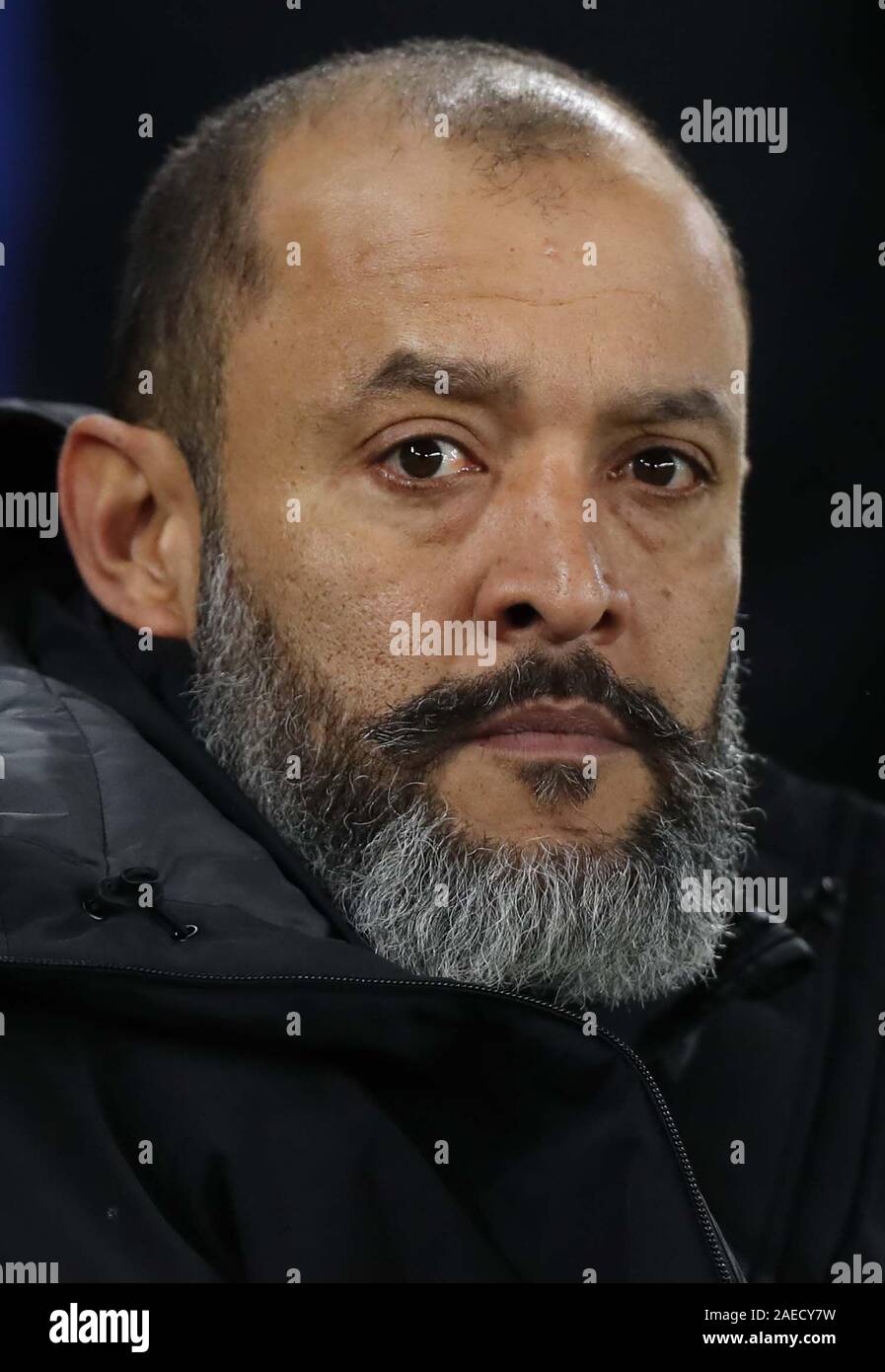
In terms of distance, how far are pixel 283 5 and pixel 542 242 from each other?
740 millimetres

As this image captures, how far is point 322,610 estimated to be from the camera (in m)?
1.49

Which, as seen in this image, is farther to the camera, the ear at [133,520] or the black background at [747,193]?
the black background at [747,193]

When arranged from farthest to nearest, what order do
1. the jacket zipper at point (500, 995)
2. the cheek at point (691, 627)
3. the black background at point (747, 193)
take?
the black background at point (747, 193), the cheek at point (691, 627), the jacket zipper at point (500, 995)

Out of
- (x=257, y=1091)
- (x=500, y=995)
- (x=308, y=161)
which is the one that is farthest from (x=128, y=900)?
(x=308, y=161)

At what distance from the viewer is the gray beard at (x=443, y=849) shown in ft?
4.64

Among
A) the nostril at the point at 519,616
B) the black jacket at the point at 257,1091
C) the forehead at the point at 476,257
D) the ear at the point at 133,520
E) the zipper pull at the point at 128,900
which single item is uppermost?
the forehead at the point at 476,257

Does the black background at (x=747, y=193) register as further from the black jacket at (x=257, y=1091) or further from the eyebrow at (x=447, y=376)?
the black jacket at (x=257, y=1091)

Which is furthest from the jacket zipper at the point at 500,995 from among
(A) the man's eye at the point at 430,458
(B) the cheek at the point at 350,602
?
(A) the man's eye at the point at 430,458

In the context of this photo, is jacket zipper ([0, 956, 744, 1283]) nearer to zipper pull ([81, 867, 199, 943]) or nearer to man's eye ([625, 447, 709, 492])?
zipper pull ([81, 867, 199, 943])

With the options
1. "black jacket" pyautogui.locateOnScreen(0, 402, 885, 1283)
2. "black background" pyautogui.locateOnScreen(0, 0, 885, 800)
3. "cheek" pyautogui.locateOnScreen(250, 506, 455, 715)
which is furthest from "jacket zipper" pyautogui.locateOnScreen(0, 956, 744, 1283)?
"black background" pyautogui.locateOnScreen(0, 0, 885, 800)

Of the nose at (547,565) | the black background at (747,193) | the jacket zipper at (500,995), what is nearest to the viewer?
the jacket zipper at (500,995)
